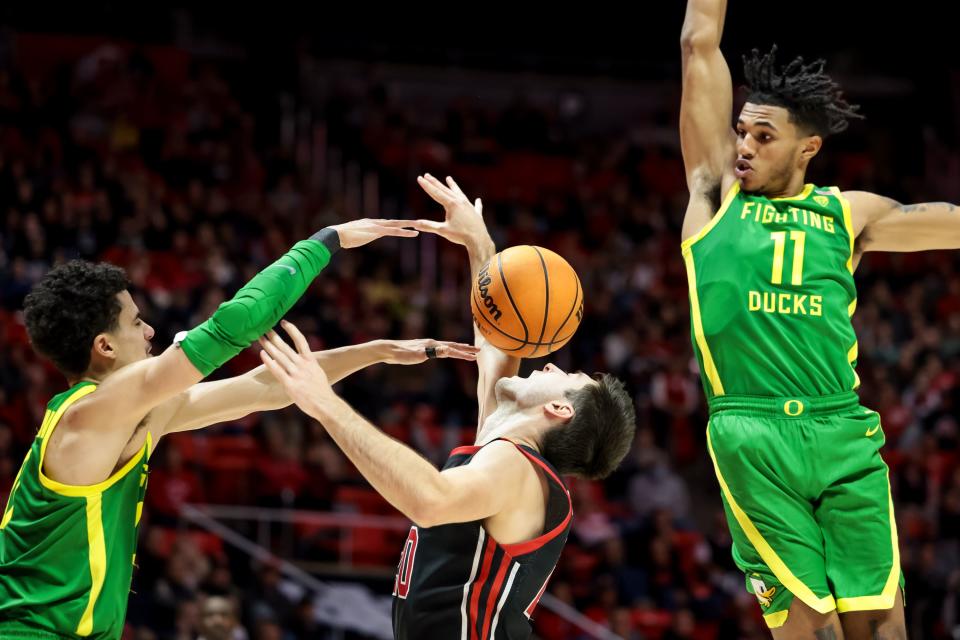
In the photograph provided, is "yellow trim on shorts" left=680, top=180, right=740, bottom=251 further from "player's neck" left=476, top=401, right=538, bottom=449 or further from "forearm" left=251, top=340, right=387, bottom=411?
"forearm" left=251, top=340, right=387, bottom=411

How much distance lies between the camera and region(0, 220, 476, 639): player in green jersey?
12.9ft

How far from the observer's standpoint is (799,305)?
464 centimetres

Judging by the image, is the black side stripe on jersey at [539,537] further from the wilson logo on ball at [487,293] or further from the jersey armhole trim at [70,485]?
the jersey armhole trim at [70,485]

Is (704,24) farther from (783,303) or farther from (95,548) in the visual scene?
(95,548)

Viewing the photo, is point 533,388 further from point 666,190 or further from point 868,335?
point 666,190

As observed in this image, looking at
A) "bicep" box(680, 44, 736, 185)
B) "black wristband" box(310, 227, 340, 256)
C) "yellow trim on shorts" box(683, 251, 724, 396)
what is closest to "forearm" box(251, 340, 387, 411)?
"black wristband" box(310, 227, 340, 256)

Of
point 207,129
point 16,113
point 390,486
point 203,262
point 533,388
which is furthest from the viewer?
point 207,129

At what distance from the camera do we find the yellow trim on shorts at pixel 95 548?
13.1ft

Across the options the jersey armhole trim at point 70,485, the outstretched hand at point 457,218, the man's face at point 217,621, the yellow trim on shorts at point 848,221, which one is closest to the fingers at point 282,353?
the jersey armhole trim at point 70,485

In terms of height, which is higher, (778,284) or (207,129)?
(207,129)

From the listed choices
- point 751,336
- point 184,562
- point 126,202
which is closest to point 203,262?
point 126,202

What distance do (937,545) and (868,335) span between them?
346 centimetres

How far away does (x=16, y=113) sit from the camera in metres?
14.7

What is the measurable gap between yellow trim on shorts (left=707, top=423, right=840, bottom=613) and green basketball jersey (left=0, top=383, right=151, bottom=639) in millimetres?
2197
